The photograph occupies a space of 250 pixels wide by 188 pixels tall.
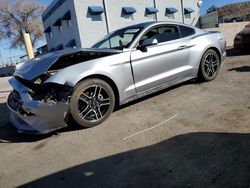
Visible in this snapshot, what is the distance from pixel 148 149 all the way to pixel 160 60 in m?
2.17

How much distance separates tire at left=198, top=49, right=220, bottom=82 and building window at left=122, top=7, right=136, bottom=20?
14.3 metres

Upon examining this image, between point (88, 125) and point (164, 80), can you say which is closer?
point (88, 125)

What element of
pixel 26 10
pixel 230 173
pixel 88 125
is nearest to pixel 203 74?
pixel 88 125

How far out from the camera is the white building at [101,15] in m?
17.6

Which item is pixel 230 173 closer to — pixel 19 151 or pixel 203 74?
pixel 19 151

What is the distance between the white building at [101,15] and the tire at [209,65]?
12.9 m

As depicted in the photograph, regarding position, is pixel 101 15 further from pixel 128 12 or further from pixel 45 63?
pixel 45 63

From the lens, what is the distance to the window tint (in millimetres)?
5059

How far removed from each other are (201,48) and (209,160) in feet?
11.1

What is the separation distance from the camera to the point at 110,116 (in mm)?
4582

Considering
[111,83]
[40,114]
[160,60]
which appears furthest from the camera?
[160,60]

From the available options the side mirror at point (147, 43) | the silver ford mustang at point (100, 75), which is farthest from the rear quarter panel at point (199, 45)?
the side mirror at point (147, 43)

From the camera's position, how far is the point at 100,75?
4.18m


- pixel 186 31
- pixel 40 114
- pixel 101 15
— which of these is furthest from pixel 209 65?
pixel 101 15
